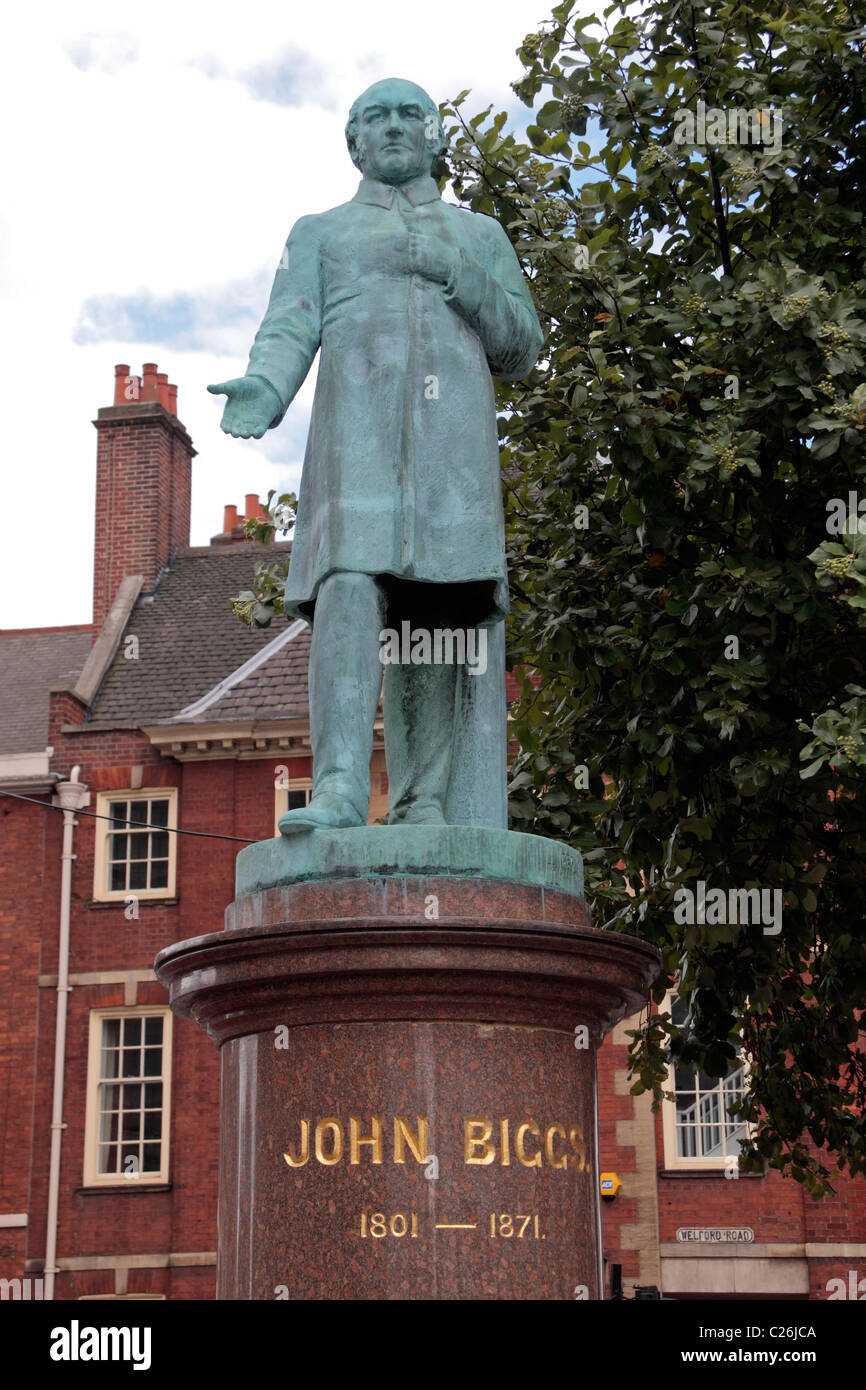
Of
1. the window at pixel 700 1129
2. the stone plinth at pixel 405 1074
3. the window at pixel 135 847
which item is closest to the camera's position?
the stone plinth at pixel 405 1074

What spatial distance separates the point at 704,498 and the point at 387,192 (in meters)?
4.23

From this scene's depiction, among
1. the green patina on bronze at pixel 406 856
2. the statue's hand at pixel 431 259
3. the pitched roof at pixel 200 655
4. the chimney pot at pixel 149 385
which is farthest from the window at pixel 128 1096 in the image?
the green patina on bronze at pixel 406 856

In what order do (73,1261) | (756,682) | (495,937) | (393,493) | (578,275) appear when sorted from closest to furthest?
(495,937) < (393,493) < (756,682) < (578,275) < (73,1261)

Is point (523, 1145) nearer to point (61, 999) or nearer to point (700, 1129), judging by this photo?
point (700, 1129)

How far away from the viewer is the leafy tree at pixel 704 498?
9.62 metres

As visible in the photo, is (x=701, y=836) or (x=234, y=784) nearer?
(x=701, y=836)

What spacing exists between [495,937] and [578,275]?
606cm

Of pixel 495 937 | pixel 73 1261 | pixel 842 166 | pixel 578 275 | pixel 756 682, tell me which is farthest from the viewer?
pixel 73 1261

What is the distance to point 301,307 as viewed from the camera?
20.7 feet

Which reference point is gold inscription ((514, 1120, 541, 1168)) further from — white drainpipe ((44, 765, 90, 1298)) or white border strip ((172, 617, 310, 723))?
white border strip ((172, 617, 310, 723))

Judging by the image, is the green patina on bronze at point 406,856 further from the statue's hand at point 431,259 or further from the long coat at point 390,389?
the statue's hand at point 431,259

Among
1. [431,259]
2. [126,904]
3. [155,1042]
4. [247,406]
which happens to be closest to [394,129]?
[431,259]
